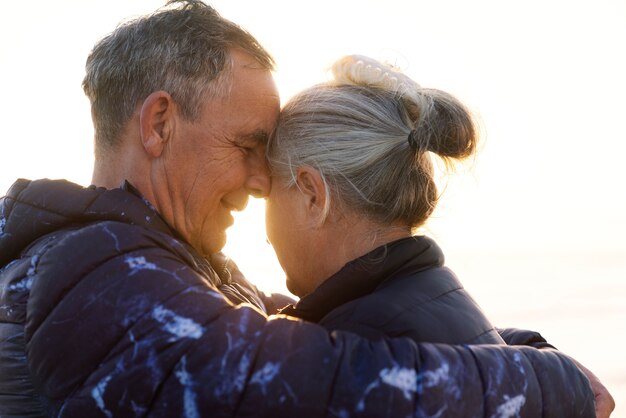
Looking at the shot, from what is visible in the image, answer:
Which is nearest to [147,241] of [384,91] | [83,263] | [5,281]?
[83,263]

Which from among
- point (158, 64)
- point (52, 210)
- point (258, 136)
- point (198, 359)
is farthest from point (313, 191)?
point (198, 359)

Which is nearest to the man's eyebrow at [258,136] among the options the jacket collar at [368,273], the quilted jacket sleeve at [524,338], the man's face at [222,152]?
the man's face at [222,152]

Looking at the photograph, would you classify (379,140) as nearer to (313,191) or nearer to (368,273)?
(313,191)

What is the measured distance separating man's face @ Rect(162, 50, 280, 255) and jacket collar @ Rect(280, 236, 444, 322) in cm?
53

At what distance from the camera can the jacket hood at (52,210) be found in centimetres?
228

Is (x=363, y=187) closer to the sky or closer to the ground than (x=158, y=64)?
closer to the ground

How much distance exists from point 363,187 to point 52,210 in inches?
35.8

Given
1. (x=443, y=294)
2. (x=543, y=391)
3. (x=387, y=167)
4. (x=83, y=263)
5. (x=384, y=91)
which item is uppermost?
(x=384, y=91)

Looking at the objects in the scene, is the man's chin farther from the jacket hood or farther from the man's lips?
the jacket hood

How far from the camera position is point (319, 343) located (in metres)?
1.92

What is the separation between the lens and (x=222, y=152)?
9.21 ft

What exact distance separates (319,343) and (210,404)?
279 millimetres

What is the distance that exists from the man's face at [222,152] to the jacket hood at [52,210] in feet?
1.26

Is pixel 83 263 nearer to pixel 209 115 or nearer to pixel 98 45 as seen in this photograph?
pixel 209 115
